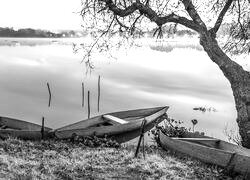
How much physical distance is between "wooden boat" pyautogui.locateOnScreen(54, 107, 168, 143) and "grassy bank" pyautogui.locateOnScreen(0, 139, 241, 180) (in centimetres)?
201

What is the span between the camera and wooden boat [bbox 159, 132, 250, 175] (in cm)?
1213

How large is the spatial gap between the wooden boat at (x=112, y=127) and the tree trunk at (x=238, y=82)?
249 inches

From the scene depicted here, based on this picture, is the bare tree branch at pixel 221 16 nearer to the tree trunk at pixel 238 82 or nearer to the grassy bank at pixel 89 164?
the tree trunk at pixel 238 82

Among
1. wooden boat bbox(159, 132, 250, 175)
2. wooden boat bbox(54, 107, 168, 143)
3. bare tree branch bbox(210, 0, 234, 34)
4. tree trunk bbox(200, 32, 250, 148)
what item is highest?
bare tree branch bbox(210, 0, 234, 34)

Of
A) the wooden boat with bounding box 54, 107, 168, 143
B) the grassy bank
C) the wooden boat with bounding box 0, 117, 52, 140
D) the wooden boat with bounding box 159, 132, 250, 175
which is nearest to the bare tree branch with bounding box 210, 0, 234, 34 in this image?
the wooden boat with bounding box 159, 132, 250, 175

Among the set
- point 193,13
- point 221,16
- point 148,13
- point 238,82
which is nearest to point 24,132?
point 148,13

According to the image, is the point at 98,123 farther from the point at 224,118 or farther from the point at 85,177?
the point at 224,118

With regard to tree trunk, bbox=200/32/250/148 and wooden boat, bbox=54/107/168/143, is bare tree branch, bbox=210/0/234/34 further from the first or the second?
wooden boat, bbox=54/107/168/143

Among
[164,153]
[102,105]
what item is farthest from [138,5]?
[102,105]

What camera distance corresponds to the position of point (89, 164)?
1209 centimetres

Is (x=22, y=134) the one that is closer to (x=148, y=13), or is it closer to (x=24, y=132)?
(x=24, y=132)

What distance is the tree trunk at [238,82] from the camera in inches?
597

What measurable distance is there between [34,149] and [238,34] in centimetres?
1124

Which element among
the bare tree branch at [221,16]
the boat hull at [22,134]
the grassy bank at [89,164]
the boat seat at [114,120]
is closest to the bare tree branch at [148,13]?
the bare tree branch at [221,16]
